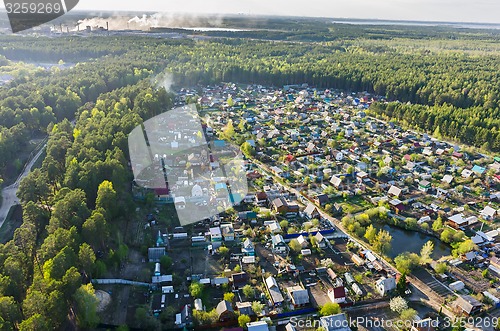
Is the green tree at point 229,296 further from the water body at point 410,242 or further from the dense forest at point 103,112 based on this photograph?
the water body at point 410,242

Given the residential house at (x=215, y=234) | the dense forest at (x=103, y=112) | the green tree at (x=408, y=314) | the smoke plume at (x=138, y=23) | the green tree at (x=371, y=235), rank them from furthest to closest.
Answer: the smoke plume at (x=138, y=23) < the residential house at (x=215, y=234) < the green tree at (x=371, y=235) < the green tree at (x=408, y=314) < the dense forest at (x=103, y=112)

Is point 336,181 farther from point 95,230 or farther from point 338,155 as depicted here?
point 95,230

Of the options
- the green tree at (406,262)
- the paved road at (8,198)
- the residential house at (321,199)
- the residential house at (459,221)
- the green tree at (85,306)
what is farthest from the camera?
the residential house at (321,199)

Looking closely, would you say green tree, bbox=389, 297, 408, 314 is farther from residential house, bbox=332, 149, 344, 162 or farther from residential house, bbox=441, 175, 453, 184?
residential house, bbox=332, 149, 344, 162

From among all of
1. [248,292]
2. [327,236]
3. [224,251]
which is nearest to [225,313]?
[248,292]

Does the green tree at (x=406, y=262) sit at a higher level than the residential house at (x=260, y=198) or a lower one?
higher

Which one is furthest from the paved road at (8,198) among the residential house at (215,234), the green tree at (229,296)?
the green tree at (229,296)
